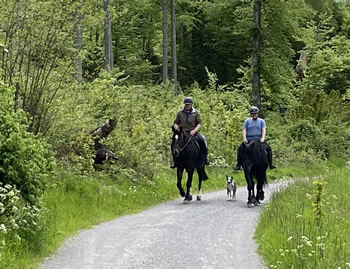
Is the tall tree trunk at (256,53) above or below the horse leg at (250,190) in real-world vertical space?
above

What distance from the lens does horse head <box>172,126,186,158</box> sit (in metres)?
15.8

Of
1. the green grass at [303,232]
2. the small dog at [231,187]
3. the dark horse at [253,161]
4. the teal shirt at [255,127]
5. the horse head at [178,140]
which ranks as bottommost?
the small dog at [231,187]

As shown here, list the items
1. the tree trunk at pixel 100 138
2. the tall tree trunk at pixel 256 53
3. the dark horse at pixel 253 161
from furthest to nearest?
the tall tree trunk at pixel 256 53
the tree trunk at pixel 100 138
the dark horse at pixel 253 161

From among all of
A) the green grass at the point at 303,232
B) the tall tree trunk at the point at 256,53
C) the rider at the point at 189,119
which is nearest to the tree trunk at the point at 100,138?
the rider at the point at 189,119

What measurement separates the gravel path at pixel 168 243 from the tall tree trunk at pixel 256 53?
1619 cm

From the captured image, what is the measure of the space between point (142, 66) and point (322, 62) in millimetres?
12905

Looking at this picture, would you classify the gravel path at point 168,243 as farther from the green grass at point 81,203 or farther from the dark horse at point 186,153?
the dark horse at point 186,153

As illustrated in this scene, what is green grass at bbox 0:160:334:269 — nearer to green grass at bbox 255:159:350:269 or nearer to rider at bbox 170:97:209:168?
rider at bbox 170:97:209:168

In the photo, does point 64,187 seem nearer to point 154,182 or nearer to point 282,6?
point 154,182

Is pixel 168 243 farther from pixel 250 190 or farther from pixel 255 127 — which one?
pixel 255 127

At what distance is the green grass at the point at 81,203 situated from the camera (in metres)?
8.82

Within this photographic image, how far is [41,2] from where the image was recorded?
1320 cm

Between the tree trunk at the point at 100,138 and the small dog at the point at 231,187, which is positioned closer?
the small dog at the point at 231,187

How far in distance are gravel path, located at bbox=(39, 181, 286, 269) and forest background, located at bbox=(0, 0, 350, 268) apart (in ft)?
2.72
